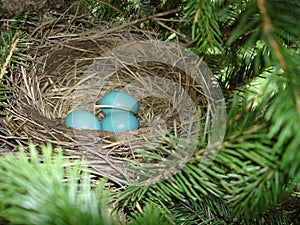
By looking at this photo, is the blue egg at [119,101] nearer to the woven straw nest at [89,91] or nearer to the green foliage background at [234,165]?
the woven straw nest at [89,91]

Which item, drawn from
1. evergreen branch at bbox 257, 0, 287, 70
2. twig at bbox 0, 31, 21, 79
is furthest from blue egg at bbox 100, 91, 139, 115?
evergreen branch at bbox 257, 0, 287, 70

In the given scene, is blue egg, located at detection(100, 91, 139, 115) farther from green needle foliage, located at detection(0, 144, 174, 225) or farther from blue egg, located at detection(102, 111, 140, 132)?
green needle foliage, located at detection(0, 144, 174, 225)

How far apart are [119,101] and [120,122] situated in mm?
81

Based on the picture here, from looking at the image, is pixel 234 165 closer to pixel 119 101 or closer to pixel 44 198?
pixel 44 198

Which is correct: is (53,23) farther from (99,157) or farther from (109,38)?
(99,157)

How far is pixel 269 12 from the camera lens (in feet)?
1.46

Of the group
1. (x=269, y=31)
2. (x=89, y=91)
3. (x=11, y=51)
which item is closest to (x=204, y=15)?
(x=269, y=31)

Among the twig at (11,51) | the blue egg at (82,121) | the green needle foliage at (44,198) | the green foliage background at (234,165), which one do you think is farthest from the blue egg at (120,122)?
the green needle foliage at (44,198)

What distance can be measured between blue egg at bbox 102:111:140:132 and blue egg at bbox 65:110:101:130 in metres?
0.03

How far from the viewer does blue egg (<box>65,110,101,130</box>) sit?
0.99 metres

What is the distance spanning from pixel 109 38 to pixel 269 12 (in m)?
0.65

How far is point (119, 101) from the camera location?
1.10 metres

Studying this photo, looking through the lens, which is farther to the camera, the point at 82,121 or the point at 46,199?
the point at 82,121

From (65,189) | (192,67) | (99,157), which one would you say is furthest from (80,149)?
(65,189)
